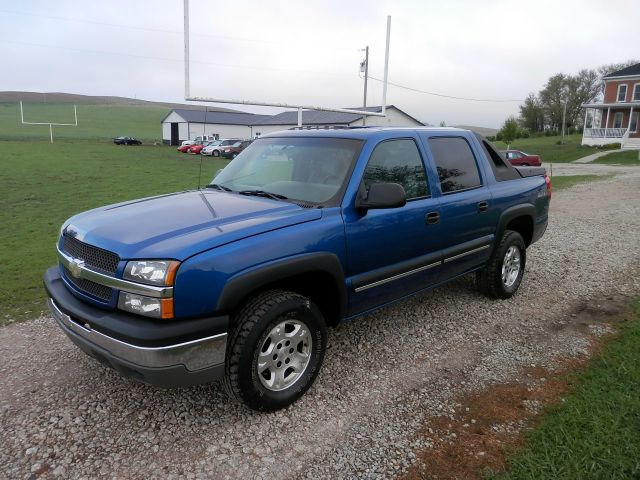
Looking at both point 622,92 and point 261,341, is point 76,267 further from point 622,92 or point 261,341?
point 622,92

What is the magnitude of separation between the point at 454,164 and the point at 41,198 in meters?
12.9

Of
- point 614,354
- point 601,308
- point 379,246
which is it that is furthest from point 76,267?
point 601,308

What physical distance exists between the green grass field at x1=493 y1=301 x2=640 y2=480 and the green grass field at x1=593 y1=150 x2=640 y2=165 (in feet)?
117

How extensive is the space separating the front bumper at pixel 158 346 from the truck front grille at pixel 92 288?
0.32 ft

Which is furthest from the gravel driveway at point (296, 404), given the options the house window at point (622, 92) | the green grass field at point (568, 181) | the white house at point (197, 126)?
the white house at point (197, 126)

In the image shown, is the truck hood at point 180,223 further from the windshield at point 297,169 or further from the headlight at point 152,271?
the windshield at point 297,169

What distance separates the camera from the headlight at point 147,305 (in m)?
2.62

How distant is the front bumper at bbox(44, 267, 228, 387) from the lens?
2613mm

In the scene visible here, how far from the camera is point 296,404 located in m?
3.32

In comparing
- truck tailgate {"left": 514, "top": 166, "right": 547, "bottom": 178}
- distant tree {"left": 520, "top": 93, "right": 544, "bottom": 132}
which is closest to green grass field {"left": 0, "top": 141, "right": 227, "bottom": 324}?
truck tailgate {"left": 514, "top": 166, "right": 547, "bottom": 178}

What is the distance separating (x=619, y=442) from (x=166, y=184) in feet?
54.6

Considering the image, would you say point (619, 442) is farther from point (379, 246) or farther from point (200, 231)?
point (200, 231)

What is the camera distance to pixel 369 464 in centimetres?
274

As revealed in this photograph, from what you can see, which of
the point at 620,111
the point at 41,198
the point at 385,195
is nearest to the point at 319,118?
the point at 620,111
